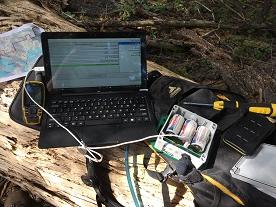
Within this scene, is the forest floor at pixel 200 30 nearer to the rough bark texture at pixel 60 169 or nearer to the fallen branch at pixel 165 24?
the fallen branch at pixel 165 24

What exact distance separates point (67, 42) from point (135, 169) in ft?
2.20

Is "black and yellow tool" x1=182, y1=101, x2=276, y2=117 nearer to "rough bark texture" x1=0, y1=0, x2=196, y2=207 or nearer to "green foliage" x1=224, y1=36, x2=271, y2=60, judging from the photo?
"rough bark texture" x1=0, y1=0, x2=196, y2=207

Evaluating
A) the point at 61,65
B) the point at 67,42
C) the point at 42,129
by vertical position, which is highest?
the point at 67,42

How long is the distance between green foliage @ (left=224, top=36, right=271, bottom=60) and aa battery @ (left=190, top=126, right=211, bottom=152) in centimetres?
194

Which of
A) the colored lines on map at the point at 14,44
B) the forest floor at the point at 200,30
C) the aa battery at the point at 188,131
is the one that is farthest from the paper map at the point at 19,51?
the aa battery at the point at 188,131

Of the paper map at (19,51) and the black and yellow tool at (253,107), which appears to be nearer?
the black and yellow tool at (253,107)

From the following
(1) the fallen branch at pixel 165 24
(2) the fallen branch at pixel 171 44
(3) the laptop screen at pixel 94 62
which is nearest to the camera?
(3) the laptop screen at pixel 94 62

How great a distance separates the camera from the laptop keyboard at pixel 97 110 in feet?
5.18

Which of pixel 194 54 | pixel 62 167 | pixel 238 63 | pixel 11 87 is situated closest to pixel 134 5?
pixel 194 54

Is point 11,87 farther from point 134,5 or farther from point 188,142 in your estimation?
point 134,5

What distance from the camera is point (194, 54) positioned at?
321 cm

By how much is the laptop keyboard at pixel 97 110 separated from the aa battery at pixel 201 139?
A: 0.87ft

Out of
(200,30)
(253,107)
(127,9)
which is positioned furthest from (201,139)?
(127,9)

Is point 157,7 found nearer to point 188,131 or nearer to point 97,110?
point 97,110
